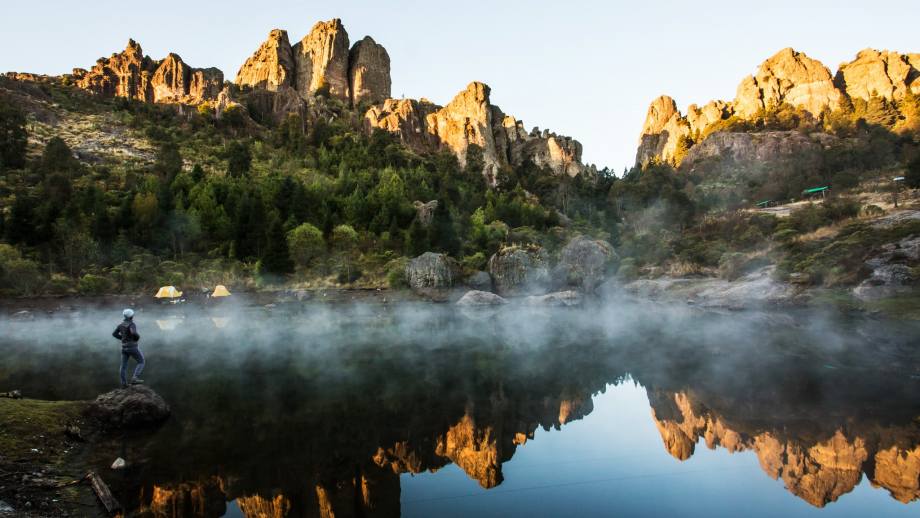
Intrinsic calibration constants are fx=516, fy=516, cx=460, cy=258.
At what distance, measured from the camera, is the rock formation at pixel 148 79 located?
334 ft

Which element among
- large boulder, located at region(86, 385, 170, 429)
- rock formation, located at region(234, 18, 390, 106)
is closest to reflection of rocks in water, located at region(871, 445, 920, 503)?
large boulder, located at region(86, 385, 170, 429)

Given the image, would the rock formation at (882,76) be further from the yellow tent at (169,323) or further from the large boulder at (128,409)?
the large boulder at (128,409)

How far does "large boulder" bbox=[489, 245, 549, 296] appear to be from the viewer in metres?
43.5

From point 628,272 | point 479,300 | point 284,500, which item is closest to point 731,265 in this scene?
point 628,272

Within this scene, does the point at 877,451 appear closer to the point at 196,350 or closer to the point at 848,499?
the point at 848,499

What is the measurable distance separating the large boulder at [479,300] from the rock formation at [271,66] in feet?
290

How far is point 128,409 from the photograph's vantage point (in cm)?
1005

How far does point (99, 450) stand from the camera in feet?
28.8

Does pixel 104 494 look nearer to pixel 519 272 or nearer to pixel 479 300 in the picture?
pixel 479 300

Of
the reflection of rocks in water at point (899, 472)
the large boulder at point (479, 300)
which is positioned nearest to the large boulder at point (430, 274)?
the large boulder at point (479, 300)

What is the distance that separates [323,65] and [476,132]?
135 feet

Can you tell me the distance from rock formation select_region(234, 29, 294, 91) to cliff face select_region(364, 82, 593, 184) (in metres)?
22.1

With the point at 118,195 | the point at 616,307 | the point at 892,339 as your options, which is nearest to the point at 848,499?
the point at 892,339

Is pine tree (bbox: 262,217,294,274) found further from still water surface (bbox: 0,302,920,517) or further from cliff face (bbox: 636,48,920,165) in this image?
cliff face (bbox: 636,48,920,165)
